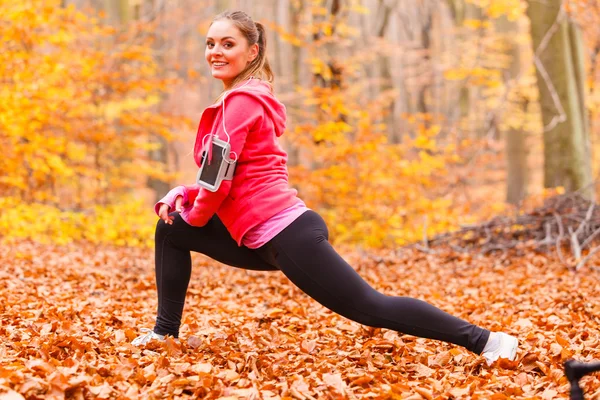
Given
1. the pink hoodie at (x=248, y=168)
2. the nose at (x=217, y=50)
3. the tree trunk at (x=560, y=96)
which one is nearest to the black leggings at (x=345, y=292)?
the pink hoodie at (x=248, y=168)

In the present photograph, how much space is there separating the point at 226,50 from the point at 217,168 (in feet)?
2.29

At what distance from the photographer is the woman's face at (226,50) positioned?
11.3 feet

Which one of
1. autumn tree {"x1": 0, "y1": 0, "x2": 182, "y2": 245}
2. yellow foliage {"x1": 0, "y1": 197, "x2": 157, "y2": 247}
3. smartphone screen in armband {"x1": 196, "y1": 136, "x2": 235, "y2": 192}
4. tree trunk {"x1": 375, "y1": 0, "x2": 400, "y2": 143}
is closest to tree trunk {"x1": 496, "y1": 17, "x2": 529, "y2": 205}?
tree trunk {"x1": 375, "y1": 0, "x2": 400, "y2": 143}

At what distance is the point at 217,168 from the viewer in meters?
3.16

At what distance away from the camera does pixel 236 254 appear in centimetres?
350

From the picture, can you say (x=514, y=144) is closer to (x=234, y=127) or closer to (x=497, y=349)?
(x=497, y=349)

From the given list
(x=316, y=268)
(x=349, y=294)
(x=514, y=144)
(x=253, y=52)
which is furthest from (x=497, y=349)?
(x=514, y=144)

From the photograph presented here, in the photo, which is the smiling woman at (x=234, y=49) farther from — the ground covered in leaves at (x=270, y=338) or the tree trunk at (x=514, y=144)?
the tree trunk at (x=514, y=144)

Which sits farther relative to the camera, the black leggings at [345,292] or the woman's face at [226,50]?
the woman's face at [226,50]

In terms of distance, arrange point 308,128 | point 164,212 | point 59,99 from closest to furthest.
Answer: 1. point 164,212
2. point 59,99
3. point 308,128

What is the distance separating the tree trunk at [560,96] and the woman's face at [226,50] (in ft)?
24.6

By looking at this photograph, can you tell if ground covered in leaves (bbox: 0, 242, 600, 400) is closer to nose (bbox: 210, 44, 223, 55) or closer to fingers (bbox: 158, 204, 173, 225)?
fingers (bbox: 158, 204, 173, 225)

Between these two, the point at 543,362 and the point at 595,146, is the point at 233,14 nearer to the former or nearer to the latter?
the point at 543,362

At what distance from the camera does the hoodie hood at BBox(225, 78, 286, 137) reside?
3259 mm
